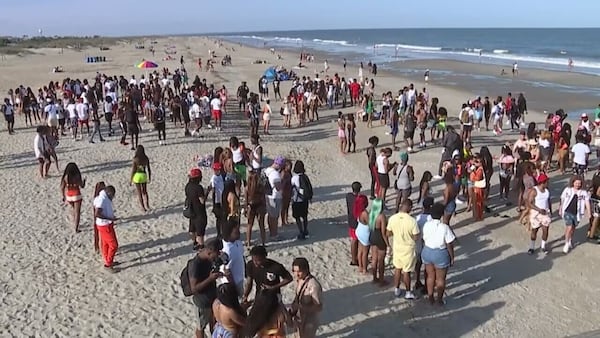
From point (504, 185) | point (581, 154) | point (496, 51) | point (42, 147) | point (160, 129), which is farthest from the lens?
point (496, 51)

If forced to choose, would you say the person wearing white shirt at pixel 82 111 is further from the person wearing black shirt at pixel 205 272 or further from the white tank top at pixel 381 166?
the person wearing black shirt at pixel 205 272

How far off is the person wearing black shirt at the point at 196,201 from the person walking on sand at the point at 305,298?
11.3ft

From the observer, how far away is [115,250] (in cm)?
971

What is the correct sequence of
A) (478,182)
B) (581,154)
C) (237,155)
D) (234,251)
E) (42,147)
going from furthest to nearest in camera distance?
(42,147) < (581,154) < (237,155) < (478,182) < (234,251)

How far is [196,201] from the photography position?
962cm

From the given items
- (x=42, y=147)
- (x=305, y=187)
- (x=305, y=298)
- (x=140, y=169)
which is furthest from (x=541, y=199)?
(x=42, y=147)

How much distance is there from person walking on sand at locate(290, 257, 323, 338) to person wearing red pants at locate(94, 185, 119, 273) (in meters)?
4.31

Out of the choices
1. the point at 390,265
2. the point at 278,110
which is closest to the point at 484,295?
the point at 390,265

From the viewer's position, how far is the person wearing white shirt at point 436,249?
794 centimetres

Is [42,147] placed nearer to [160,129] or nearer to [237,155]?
[160,129]

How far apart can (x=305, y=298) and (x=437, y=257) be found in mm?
2645

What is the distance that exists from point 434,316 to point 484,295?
120 centimetres

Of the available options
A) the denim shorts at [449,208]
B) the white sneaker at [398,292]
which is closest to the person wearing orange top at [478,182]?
the denim shorts at [449,208]

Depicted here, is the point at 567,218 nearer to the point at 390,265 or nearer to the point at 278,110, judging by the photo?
the point at 390,265
